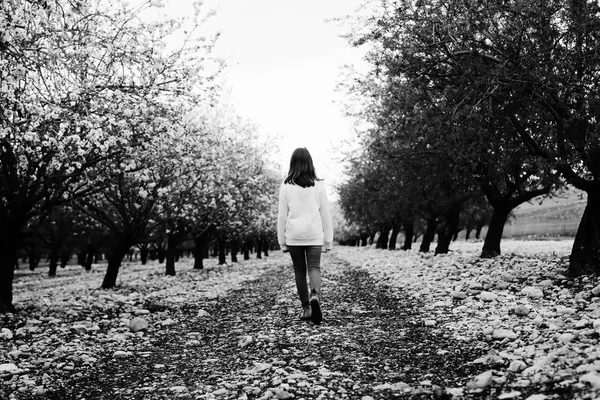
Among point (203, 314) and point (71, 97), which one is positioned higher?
point (71, 97)

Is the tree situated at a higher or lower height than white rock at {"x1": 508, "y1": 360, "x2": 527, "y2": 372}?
higher

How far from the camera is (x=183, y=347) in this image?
27.4 ft

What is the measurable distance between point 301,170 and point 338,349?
12.0 ft

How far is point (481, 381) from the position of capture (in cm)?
510

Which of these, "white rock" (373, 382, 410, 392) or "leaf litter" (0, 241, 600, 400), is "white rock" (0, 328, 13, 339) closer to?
"leaf litter" (0, 241, 600, 400)

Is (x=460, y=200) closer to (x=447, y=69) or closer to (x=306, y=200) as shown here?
(x=447, y=69)

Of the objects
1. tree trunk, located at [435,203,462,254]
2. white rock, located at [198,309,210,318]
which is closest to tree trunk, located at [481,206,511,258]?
tree trunk, located at [435,203,462,254]

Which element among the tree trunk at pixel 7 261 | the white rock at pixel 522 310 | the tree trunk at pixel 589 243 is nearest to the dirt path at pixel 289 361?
the white rock at pixel 522 310

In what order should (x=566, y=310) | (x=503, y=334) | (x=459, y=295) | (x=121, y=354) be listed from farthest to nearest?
(x=459, y=295), (x=121, y=354), (x=566, y=310), (x=503, y=334)

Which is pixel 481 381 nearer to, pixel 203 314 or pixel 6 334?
pixel 203 314

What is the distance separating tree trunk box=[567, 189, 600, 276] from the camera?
38.0 ft

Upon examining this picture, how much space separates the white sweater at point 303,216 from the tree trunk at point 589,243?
6.90 m

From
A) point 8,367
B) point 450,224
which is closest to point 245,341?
point 8,367

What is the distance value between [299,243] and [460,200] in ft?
66.2
